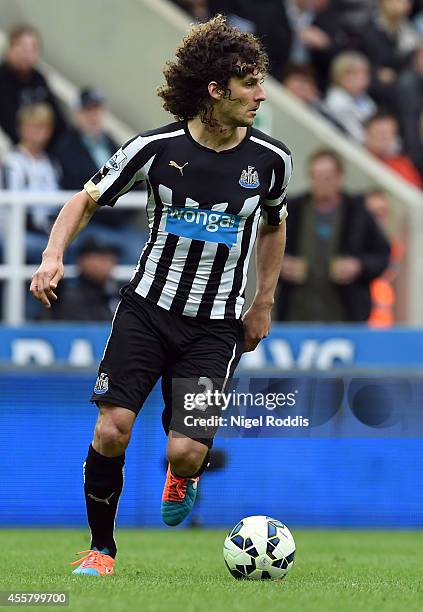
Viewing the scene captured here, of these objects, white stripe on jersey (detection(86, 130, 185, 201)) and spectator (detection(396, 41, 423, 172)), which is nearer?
white stripe on jersey (detection(86, 130, 185, 201))

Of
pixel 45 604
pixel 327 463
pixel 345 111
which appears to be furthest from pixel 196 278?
pixel 345 111

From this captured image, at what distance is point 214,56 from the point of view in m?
5.62

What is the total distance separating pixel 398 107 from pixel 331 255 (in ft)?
11.5

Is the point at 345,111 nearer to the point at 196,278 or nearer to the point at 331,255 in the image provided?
the point at 331,255

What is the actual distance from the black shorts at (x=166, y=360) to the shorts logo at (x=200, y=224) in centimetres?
34

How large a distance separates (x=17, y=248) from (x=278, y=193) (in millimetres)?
5007

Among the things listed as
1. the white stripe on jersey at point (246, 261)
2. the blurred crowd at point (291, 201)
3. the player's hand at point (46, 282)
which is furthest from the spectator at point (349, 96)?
the player's hand at point (46, 282)

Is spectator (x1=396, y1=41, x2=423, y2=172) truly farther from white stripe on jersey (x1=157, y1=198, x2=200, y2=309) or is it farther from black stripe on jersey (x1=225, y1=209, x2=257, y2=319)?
white stripe on jersey (x1=157, y1=198, x2=200, y2=309)

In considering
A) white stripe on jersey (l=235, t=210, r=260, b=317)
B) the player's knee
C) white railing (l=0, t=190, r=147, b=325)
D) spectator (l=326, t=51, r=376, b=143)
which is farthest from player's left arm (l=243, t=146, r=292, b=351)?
spectator (l=326, t=51, r=376, b=143)

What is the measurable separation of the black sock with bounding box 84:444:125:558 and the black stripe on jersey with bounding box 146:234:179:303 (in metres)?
0.68

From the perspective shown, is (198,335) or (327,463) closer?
(198,335)

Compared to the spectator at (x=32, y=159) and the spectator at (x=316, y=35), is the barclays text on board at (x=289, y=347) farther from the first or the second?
the spectator at (x=316, y=35)

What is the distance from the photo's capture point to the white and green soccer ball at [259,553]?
5.54m

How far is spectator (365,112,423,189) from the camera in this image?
1282 cm
